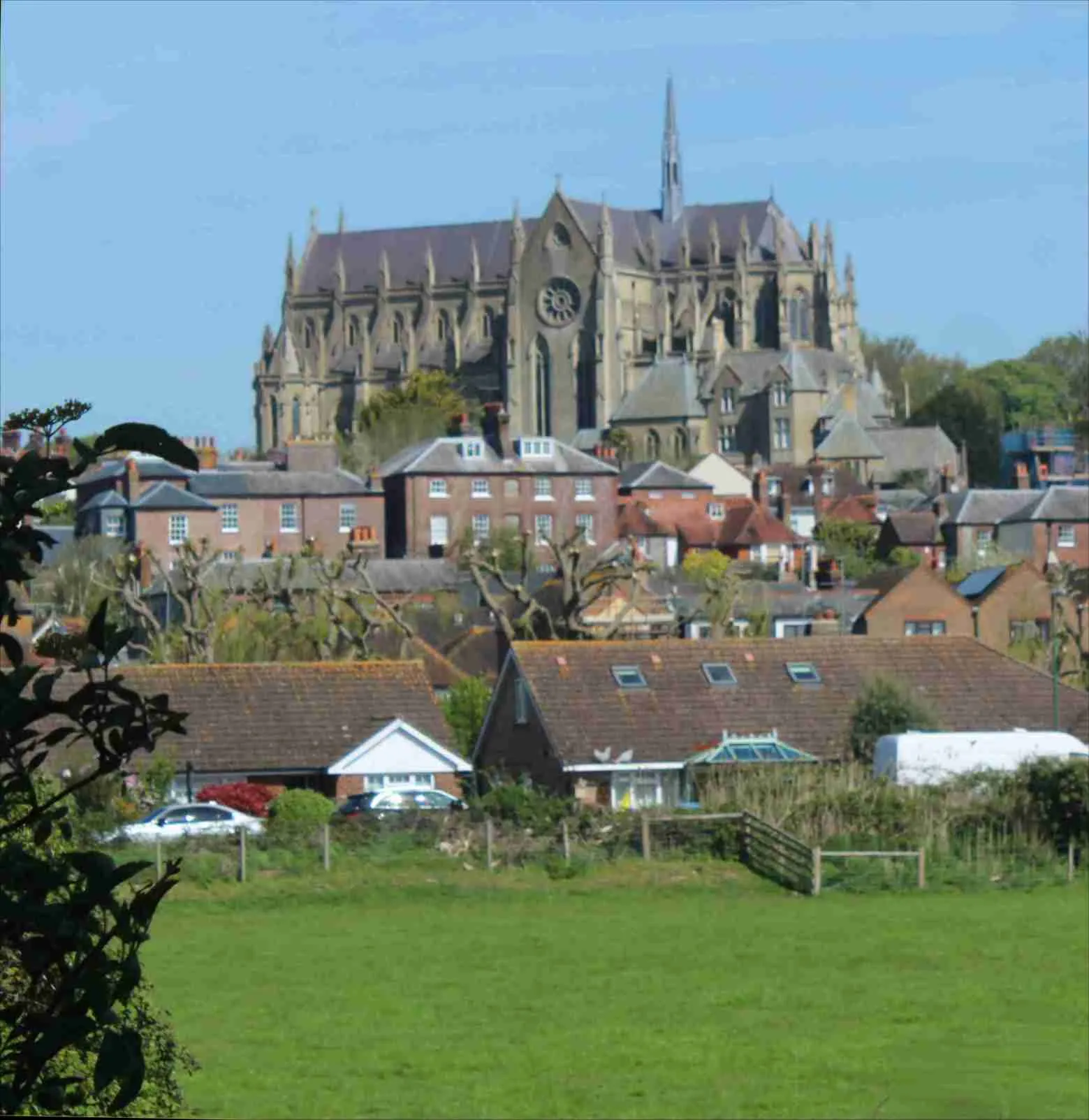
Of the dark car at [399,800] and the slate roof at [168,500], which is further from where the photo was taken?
the slate roof at [168,500]

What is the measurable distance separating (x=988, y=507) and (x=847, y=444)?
3925 centimetres

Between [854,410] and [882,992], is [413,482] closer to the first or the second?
[854,410]

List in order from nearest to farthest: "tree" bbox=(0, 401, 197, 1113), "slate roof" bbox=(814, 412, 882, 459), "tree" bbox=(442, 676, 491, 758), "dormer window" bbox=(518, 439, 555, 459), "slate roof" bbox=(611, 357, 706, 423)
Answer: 1. "tree" bbox=(0, 401, 197, 1113)
2. "tree" bbox=(442, 676, 491, 758)
3. "dormer window" bbox=(518, 439, 555, 459)
4. "slate roof" bbox=(814, 412, 882, 459)
5. "slate roof" bbox=(611, 357, 706, 423)

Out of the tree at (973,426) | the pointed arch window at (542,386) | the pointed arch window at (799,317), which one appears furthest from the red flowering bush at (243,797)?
the pointed arch window at (799,317)

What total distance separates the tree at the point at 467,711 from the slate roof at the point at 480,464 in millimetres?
57004

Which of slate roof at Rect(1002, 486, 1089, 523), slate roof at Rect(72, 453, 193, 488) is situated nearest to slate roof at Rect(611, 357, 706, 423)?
slate roof at Rect(1002, 486, 1089, 523)

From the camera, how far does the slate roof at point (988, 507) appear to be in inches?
4274

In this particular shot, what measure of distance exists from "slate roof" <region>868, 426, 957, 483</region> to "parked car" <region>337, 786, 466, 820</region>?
106 meters

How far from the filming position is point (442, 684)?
58562mm

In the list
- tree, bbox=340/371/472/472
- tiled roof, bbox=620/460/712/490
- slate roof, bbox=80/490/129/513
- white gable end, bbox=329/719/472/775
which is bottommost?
white gable end, bbox=329/719/472/775

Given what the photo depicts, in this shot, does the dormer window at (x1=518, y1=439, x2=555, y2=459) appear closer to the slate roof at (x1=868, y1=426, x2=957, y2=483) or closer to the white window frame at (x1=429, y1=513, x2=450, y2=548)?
the white window frame at (x1=429, y1=513, x2=450, y2=548)

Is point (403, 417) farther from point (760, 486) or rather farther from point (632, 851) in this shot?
point (632, 851)

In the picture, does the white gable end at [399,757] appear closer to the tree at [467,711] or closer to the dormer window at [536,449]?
the tree at [467,711]

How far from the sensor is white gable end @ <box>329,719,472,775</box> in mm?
43812
